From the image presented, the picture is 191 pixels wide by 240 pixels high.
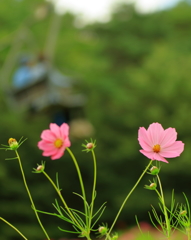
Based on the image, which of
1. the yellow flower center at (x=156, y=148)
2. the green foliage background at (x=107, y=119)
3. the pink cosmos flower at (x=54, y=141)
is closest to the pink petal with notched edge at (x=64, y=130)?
the pink cosmos flower at (x=54, y=141)

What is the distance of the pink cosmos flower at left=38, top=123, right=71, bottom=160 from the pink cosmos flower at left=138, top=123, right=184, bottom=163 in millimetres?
86

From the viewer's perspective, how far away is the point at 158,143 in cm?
57

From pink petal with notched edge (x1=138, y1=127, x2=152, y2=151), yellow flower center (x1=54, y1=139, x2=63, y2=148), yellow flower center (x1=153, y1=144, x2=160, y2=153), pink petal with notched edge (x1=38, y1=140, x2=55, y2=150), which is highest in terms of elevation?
pink petal with notched edge (x1=138, y1=127, x2=152, y2=151)

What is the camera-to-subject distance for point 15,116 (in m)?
6.16

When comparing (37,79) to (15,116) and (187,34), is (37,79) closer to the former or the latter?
(15,116)

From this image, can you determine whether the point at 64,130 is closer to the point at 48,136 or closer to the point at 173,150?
the point at 48,136

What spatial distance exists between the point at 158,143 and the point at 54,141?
4.8 inches

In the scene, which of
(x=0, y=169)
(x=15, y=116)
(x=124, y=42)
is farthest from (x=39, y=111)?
(x=124, y=42)

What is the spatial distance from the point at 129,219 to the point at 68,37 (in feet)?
8.52

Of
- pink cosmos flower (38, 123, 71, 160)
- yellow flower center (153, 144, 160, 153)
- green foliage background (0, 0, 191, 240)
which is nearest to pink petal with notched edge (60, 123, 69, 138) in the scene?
pink cosmos flower (38, 123, 71, 160)

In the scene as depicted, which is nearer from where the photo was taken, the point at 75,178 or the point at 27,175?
the point at 27,175

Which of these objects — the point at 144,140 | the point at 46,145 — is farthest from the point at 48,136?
the point at 144,140

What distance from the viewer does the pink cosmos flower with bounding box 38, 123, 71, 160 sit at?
1.91ft

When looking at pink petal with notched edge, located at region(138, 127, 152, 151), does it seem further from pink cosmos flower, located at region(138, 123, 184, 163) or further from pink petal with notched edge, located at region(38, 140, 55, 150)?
pink petal with notched edge, located at region(38, 140, 55, 150)
